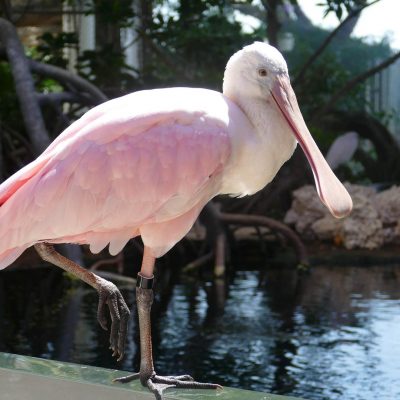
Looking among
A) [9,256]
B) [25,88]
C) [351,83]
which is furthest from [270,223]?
[9,256]

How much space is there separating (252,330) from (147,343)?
2867 millimetres

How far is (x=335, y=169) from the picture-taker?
31.5 feet

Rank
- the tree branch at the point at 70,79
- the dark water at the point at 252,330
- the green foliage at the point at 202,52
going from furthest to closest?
the green foliage at the point at 202,52, the tree branch at the point at 70,79, the dark water at the point at 252,330

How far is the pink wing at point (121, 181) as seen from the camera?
2088 mm

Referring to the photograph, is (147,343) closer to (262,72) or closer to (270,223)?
(262,72)

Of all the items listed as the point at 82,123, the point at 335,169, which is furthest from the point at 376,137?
the point at 82,123

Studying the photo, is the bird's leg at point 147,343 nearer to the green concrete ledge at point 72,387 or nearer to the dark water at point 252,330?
the green concrete ledge at point 72,387

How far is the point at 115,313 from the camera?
212 centimetres

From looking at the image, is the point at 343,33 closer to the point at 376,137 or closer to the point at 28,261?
the point at 376,137

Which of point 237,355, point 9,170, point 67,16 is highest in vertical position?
point 67,16

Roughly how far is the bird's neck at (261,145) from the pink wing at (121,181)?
0.16 feet

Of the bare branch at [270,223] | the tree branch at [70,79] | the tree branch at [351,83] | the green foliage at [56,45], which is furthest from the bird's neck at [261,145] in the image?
the tree branch at [351,83]

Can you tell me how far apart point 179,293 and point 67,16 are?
16.0 feet

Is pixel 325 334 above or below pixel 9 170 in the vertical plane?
below
